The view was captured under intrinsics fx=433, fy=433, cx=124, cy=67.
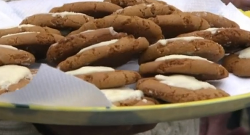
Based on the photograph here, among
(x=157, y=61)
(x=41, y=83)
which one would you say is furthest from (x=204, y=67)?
(x=41, y=83)

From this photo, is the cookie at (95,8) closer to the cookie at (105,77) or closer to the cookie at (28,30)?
the cookie at (28,30)

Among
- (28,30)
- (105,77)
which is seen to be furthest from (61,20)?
(105,77)

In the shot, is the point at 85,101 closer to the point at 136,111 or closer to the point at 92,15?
the point at 136,111

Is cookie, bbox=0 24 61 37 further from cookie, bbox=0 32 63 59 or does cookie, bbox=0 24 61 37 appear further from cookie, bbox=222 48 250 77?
cookie, bbox=222 48 250 77

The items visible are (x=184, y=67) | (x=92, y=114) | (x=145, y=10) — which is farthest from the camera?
(x=145, y=10)

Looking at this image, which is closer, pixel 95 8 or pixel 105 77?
pixel 105 77

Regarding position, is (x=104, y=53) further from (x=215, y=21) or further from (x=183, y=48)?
(x=215, y=21)

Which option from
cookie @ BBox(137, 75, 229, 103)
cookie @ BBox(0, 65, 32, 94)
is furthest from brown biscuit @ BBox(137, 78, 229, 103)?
cookie @ BBox(0, 65, 32, 94)
